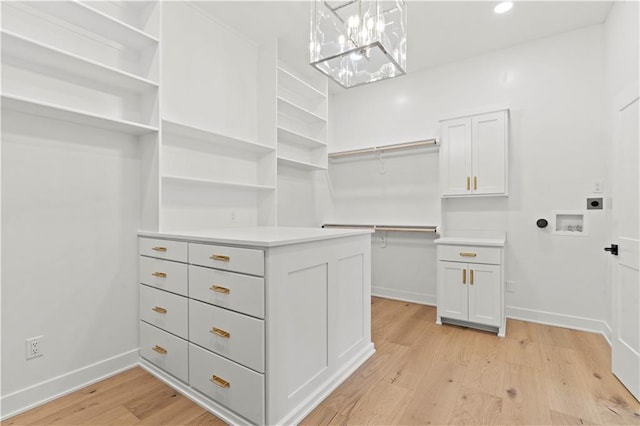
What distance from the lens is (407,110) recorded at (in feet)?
12.7

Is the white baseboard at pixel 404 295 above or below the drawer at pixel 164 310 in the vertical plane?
below

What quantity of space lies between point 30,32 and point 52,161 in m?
0.74

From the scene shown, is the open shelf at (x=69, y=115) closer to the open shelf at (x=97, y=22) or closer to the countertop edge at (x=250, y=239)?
the open shelf at (x=97, y=22)

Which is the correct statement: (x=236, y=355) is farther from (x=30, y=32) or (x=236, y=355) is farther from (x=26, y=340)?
(x=30, y=32)

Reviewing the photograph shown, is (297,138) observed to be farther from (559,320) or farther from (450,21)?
(559,320)

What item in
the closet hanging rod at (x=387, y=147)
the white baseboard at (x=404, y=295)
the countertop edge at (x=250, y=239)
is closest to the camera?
the countertop edge at (x=250, y=239)

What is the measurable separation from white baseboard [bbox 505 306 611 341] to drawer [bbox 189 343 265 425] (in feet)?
9.39

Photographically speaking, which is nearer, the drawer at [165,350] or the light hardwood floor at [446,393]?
the light hardwood floor at [446,393]

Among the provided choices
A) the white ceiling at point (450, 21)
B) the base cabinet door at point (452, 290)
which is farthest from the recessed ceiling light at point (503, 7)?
the base cabinet door at point (452, 290)

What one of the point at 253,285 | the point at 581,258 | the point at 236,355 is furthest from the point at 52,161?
the point at 581,258

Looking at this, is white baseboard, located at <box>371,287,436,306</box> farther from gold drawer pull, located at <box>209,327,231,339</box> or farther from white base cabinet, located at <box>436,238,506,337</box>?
gold drawer pull, located at <box>209,327,231,339</box>

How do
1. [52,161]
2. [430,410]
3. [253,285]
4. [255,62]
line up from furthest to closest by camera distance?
1. [255,62]
2. [52,161]
3. [430,410]
4. [253,285]

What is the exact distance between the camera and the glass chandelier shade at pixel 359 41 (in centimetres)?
175

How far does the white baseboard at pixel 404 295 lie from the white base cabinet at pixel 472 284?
60 cm
